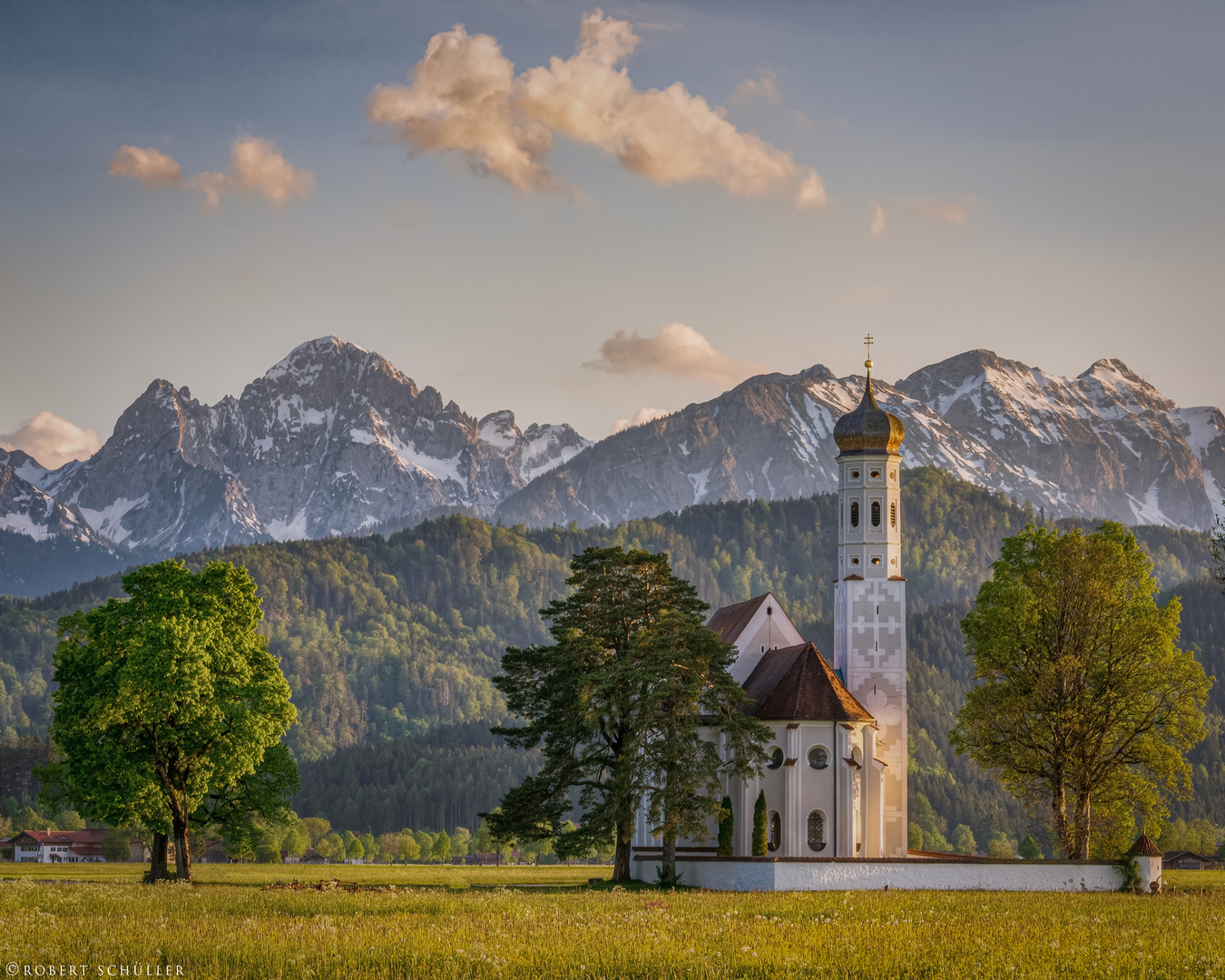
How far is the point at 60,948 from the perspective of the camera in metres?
29.0

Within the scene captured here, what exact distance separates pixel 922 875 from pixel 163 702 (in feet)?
94.1

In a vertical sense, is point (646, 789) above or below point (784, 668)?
below

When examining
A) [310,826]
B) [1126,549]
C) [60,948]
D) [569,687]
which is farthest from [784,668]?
[310,826]

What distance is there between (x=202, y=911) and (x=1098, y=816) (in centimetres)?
3938

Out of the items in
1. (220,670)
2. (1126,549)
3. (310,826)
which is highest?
(1126,549)

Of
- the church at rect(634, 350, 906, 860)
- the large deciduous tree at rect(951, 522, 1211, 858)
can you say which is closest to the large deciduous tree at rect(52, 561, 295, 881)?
the church at rect(634, 350, 906, 860)

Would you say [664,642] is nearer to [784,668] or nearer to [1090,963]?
[784,668]

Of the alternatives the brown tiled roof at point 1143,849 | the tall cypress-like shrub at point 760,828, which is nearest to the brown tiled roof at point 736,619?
the tall cypress-like shrub at point 760,828

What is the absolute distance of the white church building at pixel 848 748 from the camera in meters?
54.5

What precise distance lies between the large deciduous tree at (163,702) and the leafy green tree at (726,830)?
70.3 ft

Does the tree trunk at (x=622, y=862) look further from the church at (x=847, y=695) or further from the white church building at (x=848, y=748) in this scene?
the church at (x=847, y=695)

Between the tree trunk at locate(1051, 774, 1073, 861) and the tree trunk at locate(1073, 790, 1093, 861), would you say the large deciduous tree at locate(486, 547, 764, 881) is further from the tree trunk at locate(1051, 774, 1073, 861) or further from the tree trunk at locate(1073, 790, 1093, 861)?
the tree trunk at locate(1073, 790, 1093, 861)

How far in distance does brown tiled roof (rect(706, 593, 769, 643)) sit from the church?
12 centimetres

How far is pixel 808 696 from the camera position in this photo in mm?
67625
